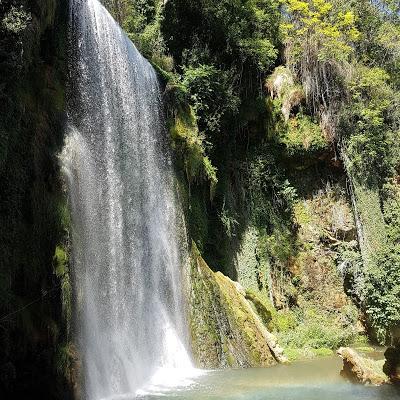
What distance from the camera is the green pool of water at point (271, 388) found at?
8961mm

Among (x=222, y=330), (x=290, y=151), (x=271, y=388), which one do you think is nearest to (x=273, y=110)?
(x=290, y=151)

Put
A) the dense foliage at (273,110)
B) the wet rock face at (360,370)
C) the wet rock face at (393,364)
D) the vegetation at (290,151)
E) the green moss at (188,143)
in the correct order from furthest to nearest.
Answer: the dense foliage at (273,110) → the vegetation at (290,151) → the green moss at (188,143) → the wet rock face at (360,370) → the wet rock face at (393,364)

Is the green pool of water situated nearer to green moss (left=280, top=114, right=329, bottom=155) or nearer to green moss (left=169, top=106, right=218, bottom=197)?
green moss (left=169, top=106, right=218, bottom=197)

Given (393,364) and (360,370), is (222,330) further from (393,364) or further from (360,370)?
(393,364)

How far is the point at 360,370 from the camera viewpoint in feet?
33.5

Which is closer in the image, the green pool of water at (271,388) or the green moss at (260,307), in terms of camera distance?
the green pool of water at (271,388)

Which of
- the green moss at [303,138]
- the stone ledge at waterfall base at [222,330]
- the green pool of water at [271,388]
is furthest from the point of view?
the green moss at [303,138]

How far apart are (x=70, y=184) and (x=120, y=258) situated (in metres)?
2.54

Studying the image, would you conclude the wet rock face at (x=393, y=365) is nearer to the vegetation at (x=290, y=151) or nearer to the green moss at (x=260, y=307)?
the vegetation at (x=290, y=151)

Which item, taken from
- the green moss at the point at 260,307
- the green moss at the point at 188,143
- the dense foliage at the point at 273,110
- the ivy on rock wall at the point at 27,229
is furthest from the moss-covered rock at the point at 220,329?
the ivy on rock wall at the point at 27,229

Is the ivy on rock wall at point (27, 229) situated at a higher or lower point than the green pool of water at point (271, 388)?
higher

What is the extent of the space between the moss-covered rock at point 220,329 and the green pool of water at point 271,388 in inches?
36.7

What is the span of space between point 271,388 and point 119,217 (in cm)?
547

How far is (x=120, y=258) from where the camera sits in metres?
12.2
